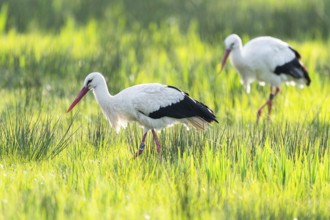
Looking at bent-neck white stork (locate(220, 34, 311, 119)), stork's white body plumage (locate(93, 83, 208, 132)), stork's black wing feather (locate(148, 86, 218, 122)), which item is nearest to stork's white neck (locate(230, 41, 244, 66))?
bent-neck white stork (locate(220, 34, 311, 119))

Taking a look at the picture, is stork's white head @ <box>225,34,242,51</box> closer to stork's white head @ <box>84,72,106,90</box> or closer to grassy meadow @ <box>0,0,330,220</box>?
grassy meadow @ <box>0,0,330,220</box>

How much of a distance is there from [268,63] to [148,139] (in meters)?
2.62

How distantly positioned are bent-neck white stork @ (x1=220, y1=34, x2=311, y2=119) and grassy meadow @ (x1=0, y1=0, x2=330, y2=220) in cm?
21

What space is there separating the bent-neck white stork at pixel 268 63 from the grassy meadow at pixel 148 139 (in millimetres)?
215

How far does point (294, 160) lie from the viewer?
5773 millimetres

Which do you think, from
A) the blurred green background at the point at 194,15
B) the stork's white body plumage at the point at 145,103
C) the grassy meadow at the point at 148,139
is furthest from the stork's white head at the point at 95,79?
the blurred green background at the point at 194,15

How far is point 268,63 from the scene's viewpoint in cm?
876

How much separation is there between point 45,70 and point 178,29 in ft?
11.4

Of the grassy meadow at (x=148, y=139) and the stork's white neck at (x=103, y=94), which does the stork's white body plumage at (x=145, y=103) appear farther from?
the grassy meadow at (x=148, y=139)

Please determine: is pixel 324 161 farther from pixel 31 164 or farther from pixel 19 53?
pixel 19 53

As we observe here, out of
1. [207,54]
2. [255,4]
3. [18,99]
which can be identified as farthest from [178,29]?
[18,99]

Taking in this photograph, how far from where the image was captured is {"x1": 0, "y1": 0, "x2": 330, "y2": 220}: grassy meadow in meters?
4.63

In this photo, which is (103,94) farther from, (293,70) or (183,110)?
(293,70)

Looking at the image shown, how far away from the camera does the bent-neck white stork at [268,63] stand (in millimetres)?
8727
